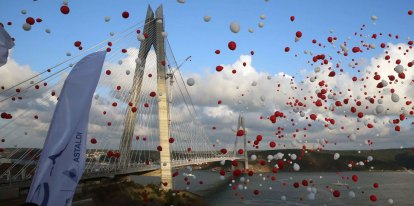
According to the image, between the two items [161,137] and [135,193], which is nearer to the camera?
[161,137]

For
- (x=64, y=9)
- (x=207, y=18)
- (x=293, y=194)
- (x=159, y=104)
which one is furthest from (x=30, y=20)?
(x=293, y=194)

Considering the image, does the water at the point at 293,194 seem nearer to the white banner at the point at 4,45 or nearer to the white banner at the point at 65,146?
the white banner at the point at 65,146

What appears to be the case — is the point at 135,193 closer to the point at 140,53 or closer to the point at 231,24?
the point at 140,53

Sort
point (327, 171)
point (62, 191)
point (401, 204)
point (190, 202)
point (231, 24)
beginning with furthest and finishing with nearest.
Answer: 1. point (327, 171)
2. point (401, 204)
3. point (190, 202)
4. point (231, 24)
5. point (62, 191)

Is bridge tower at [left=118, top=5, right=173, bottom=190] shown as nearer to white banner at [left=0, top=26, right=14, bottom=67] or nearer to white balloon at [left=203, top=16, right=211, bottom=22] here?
white balloon at [left=203, top=16, right=211, bottom=22]

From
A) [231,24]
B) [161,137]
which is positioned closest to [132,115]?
[161,137]

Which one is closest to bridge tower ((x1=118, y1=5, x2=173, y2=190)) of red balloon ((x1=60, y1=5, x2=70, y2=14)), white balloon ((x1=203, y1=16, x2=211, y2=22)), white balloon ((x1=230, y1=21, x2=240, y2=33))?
white balloon ((x1=203, y1=16, x2=211, y2=22))

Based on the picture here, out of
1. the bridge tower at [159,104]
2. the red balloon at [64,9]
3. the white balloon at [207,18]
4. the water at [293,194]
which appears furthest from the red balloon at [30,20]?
the bridge tower at [159,104]

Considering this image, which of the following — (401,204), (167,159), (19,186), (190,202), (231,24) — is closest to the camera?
(231,24)

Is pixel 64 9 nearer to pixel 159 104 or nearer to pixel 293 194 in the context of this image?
pixel 159 104
